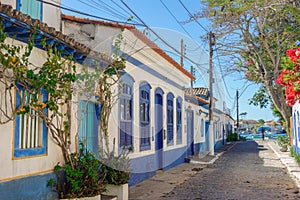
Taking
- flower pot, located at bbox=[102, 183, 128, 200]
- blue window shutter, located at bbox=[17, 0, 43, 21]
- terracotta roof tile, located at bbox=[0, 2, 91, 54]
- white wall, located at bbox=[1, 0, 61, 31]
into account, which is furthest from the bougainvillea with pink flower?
blue window shutter, located at bbox=[17, 0, 43, 21]

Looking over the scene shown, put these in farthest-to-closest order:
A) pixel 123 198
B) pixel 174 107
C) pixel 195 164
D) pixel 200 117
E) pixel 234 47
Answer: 1. pixel 200 117
2. pixel 234 47
3. pixel 195 164
4. pixel 174 107
5. pixel 123 198

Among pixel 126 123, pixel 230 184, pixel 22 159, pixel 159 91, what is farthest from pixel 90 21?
pixel 230 184

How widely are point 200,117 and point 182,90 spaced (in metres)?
5.82

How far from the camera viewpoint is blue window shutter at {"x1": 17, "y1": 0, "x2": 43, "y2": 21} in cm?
672

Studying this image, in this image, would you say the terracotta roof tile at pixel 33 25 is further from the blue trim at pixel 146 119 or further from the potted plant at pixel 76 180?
the blue trim at pixel 146 119

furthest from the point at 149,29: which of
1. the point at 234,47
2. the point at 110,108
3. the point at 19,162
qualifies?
the point at 234,47

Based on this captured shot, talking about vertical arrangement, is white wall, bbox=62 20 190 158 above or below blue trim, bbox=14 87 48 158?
above

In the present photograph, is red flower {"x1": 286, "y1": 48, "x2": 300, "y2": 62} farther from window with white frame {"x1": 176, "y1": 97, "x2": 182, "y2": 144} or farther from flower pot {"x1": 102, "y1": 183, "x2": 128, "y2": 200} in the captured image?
flower pot {"x1": 102, "y1": 183, "x2": 128, "y2": 200}

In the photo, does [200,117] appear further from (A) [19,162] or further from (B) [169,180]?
(A) [19,162]

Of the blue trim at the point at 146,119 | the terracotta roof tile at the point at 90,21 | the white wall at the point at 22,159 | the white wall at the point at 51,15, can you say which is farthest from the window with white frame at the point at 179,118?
the white wall at the point at 22,159

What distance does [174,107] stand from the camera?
14.6 metres

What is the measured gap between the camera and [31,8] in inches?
280

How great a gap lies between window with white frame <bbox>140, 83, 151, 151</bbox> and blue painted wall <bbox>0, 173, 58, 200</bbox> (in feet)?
15.1

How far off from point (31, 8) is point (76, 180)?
362cm
